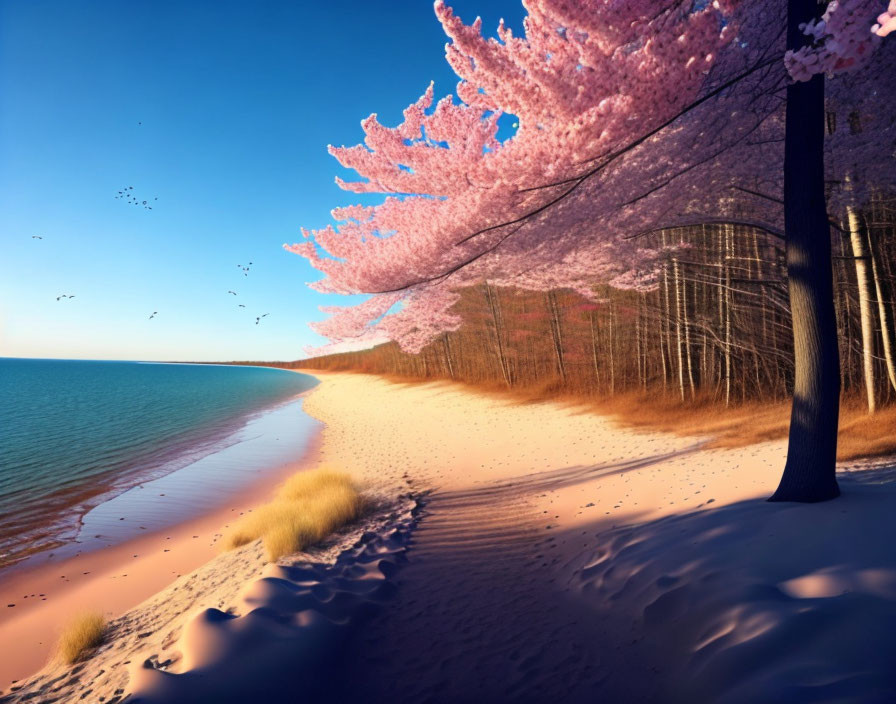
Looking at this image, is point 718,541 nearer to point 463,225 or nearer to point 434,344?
point 463,225

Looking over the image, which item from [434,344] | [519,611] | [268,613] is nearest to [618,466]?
[519,611]

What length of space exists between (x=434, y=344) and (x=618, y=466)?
1207 inches

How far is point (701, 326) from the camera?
39.7 ft

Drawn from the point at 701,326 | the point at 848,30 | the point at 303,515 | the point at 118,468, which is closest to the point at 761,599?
the point at 848,30

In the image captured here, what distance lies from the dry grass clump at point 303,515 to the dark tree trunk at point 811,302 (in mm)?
6013

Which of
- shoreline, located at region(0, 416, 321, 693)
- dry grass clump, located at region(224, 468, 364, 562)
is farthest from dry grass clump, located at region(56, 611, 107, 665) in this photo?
dry grass clump, located at region(224, 468, 364, 562)

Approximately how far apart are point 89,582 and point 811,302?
10898mm

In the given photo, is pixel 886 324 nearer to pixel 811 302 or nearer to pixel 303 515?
pixel 811 302

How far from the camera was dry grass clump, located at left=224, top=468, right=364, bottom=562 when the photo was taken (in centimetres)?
572

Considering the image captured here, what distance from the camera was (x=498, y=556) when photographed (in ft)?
17.7

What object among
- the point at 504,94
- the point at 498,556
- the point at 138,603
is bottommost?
the point at 138,603

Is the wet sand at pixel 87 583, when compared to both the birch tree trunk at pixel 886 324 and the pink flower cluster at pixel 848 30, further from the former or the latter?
the birch tree trunk at pixel 886 324

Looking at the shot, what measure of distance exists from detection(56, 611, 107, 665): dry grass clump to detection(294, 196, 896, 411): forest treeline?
9.69 m

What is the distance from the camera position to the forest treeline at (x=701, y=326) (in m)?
8.55
